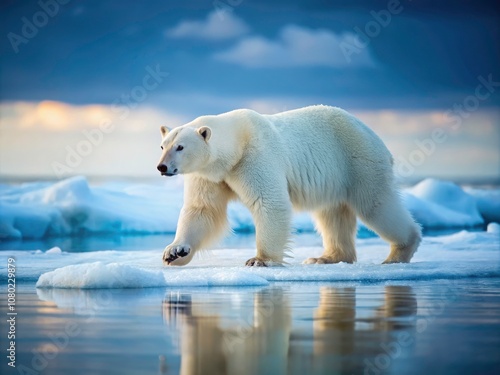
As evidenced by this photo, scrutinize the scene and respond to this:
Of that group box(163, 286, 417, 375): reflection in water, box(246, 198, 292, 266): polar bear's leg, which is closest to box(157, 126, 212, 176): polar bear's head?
box(246, 198, 292, 266): polar bear's leg

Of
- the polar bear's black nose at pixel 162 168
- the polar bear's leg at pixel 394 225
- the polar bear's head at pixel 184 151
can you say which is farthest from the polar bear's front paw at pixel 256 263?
the polar bear's leg at pixel 394 225

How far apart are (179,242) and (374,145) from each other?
8.06 feet

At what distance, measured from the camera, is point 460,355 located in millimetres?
3336

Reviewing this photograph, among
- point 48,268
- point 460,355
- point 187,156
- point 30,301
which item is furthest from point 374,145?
point 460,355

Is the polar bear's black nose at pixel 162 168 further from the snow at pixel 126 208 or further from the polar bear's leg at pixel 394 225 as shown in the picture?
the snow at pixel 126 208

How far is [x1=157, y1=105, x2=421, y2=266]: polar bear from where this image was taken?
333 inches

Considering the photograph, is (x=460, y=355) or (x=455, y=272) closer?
(x=460, y=355)

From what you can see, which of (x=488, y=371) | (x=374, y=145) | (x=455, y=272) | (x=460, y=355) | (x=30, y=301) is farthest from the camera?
(x=374, y=145)

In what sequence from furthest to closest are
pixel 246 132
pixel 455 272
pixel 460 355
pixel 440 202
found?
pixel 440 202 < pixel 246 132 < pixel 455 272 < pixel 460 355

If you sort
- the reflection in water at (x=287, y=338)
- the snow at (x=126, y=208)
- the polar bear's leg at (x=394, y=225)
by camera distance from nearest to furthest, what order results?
the reflection in water at (x=287, y=338), the polar bear's leg at (x=394, y=225), the snow at (x=126, y=208)

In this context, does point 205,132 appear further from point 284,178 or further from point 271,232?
point 271,232

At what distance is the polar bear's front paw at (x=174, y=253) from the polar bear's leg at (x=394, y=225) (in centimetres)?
212

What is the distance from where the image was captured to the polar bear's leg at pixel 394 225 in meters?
9.52

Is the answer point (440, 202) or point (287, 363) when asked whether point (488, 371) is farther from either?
point (440, 202)
